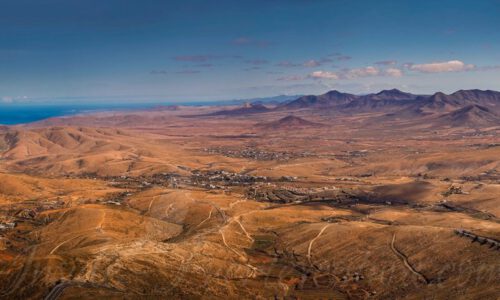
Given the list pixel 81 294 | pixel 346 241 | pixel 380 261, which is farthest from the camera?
pixel 346 241

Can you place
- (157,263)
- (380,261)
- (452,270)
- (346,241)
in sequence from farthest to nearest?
(346,241)
(380,261)
(157,263)
(452,270)

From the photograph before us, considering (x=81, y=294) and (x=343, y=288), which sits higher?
(x=81, y=294)

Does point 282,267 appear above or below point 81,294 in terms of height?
below

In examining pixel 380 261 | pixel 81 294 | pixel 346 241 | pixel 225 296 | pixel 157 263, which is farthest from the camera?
pixel 346 241

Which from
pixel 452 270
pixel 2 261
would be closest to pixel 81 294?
pixel 2 261

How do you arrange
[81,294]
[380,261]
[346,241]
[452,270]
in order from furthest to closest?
[346,241] < [380,261] < [452,270] < [81,294]

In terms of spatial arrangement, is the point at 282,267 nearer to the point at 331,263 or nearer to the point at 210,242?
the point at 331,263

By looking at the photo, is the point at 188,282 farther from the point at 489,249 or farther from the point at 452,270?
the point at 489,249

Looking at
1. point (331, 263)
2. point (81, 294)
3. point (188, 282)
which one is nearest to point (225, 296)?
point (188, 282)

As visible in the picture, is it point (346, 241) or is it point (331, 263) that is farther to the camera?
point (346, 241)
